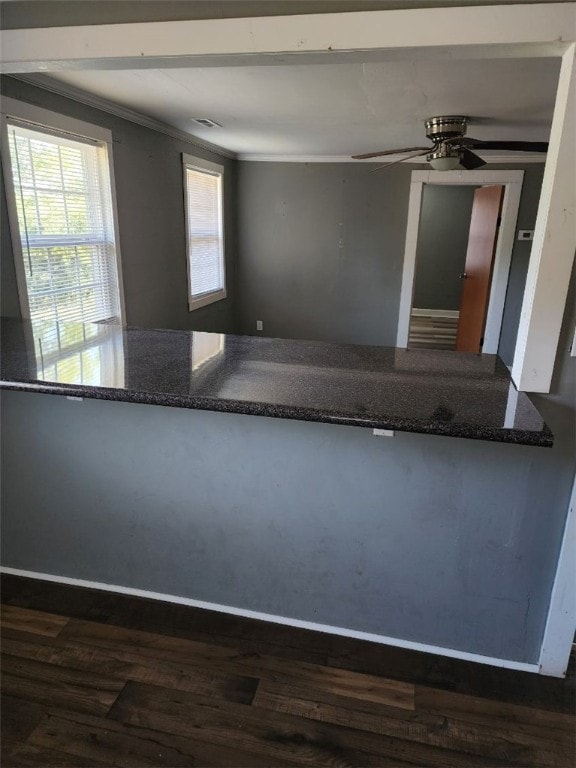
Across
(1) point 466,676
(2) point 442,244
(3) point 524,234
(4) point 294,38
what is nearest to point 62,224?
(4) point 294,38

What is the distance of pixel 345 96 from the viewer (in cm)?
251

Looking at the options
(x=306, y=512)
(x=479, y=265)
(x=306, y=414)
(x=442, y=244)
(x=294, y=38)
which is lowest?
(x=306, y=512)

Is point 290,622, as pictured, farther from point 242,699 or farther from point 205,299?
point 205,299

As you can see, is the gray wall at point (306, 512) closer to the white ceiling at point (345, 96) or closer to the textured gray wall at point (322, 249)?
the white ceiling at point (345, 96)

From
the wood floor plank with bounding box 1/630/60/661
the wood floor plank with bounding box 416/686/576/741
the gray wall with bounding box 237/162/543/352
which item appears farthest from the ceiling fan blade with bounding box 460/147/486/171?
the wood floor plank with bounding box 1/630/60/661

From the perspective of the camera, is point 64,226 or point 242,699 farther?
point 64,226

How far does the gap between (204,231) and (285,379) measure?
3.47m

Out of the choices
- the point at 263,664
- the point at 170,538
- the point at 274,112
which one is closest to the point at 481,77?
the point at 274,112

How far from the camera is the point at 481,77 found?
7.08 feet

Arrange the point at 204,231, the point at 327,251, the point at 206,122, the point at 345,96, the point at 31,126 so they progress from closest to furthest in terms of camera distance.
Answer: the point at 31,126, the point at 345,96, the point at 206,122, the point at 204,231, the point at 327,251

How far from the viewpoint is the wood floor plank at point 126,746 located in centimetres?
143

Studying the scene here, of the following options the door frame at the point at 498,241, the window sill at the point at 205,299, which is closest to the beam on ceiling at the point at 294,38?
the window sill at the point at 205,299

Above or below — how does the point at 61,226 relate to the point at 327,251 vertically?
above

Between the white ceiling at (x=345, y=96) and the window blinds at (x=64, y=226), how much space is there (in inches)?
14.1
